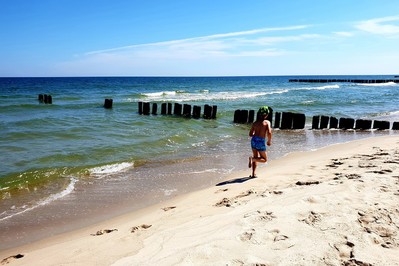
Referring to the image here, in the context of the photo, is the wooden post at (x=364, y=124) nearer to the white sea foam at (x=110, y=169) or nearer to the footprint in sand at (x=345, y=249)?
the white sea foam at (x=110, y=169)

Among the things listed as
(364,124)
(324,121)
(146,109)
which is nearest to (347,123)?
(364,124)

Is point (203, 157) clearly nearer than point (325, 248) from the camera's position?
No

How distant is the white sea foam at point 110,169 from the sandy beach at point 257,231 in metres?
3.37

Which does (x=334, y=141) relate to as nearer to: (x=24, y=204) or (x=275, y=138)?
(x=275, y=138)

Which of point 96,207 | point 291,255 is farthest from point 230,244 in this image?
point 96,207

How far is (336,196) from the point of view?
5.16m

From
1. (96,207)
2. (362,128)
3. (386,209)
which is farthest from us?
(362,128)

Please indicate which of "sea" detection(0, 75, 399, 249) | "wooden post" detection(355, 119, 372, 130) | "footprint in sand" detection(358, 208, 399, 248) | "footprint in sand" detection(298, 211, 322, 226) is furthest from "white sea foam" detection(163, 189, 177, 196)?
"wooden post" detection(355, 119, 372, 130)

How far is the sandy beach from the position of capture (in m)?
3.59

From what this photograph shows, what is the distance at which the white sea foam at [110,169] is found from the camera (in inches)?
373

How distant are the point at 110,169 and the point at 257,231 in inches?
255

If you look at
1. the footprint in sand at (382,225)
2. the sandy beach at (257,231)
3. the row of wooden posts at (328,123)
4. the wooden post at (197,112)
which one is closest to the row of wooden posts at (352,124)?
the row of wooden posts at (328,123)

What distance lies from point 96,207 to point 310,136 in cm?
1140

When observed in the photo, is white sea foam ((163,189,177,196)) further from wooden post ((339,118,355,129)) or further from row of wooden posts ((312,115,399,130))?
wooden post ((339,118,355,129))
